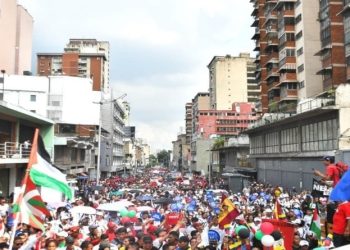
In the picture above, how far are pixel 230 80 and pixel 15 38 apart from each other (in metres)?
72.9

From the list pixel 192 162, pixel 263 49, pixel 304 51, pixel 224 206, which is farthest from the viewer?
pixel 192 162

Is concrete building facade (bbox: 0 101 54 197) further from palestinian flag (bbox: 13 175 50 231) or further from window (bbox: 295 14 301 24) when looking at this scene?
window (bbox: 295 14 301 24)

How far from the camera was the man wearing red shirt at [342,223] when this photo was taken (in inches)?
293

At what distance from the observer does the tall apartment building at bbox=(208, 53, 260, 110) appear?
11988 centimetres

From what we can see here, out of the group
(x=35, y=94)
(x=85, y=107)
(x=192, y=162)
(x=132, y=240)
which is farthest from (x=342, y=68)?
(x=192, y=162)

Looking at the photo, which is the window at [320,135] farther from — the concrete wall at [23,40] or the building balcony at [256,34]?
the concrete wall at [23,40]

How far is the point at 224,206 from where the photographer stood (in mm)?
14102

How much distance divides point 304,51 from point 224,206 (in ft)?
133

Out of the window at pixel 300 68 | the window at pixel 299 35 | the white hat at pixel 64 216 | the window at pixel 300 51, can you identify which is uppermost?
the window at pixel 299 35

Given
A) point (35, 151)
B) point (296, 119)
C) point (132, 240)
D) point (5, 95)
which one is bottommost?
point (132, 240)

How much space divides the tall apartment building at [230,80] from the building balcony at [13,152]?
90.1 meters

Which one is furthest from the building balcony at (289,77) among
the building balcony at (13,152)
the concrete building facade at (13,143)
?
the building balcony at (13,152)

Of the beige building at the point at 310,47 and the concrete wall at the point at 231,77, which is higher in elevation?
the concrete wall at the point at 231,77

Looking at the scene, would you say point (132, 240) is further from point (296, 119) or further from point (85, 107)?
point (85, 107)
